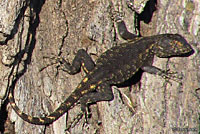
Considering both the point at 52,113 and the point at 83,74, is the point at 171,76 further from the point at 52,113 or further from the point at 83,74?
the point at 52,113

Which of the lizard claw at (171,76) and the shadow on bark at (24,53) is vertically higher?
the shadow on bark at (24,53)

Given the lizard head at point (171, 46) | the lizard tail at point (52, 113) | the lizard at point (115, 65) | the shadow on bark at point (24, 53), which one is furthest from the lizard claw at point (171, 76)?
the shadow on bark at point (24, 53)

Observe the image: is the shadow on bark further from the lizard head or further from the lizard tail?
the lizard head

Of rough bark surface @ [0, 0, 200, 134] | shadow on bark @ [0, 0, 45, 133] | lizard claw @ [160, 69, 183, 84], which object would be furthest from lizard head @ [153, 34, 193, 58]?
shadow on bark @ [0, 0, 45, 133]

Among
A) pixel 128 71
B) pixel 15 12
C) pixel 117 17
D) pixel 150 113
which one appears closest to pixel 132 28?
pixel 117 17

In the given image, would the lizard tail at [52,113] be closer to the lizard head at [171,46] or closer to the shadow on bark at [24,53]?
the shadow on bark at [24,53]

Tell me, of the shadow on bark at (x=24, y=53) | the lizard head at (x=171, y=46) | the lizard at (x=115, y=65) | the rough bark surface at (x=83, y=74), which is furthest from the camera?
the lizard head at (x=171, y=46)
